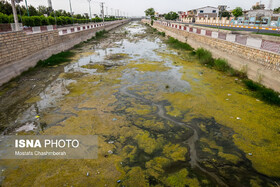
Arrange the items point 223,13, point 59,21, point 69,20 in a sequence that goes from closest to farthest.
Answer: point 59,21, point 69,20, point 223,13

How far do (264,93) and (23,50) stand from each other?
470 inches

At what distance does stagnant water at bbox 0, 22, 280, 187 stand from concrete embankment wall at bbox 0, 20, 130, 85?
0.78 metres

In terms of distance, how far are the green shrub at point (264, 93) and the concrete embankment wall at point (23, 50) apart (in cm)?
1075

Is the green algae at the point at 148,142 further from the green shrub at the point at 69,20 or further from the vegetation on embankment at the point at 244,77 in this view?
the green shrub at the point at 69,20

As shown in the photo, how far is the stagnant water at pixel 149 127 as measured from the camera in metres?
3.45

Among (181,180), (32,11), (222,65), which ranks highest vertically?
(32,11)

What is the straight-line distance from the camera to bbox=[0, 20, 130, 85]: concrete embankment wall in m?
8.52

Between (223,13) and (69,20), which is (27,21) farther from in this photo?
(223,13)

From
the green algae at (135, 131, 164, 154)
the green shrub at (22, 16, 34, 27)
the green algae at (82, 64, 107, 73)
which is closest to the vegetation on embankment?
the green algae at (135, 131, 164, 154)

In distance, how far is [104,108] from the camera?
605 cm

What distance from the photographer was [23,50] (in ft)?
33.3

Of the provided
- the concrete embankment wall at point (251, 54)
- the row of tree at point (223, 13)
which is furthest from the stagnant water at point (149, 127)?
the row of tree at point (223, 13)

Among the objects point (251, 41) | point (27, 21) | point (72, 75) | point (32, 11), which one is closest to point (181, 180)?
point (251, 41)

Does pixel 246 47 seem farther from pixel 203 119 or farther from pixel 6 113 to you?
pixel 6 113
